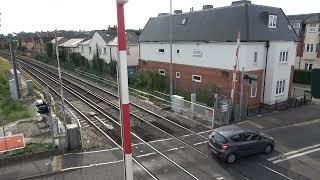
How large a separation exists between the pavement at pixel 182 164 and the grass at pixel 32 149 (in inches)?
26.2

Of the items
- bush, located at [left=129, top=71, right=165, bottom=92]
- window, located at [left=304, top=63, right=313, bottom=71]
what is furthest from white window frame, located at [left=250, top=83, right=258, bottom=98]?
window, located at [left=304, top=63, right=313, bottom=71]

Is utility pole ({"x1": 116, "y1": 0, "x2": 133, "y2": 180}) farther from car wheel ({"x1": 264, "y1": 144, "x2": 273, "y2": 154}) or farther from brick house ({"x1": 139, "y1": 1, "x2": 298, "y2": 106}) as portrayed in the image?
brick house ({"x1": 139, "y1": 1, "x2": 298, "y2": 106})

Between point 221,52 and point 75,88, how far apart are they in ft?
57.8

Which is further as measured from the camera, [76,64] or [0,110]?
[76,64]

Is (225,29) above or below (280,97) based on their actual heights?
above

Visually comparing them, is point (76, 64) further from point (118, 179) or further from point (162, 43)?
point (118, 179)

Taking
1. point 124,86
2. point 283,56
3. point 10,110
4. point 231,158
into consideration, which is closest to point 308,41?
point 283,56

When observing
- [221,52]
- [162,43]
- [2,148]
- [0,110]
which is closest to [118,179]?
[2,148]

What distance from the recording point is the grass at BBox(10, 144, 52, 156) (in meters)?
14.4

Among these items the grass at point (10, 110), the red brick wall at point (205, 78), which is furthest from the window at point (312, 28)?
the grass at point (10, 110)

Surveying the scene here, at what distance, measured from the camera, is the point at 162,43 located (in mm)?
31594

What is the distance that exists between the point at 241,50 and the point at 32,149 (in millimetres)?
16748

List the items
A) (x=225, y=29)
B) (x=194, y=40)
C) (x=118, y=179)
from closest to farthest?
(x=118, y=179)
(x=225, y=29)
(x=194, y=40)

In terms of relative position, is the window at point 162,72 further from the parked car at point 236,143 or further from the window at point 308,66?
the window at point 308,66
